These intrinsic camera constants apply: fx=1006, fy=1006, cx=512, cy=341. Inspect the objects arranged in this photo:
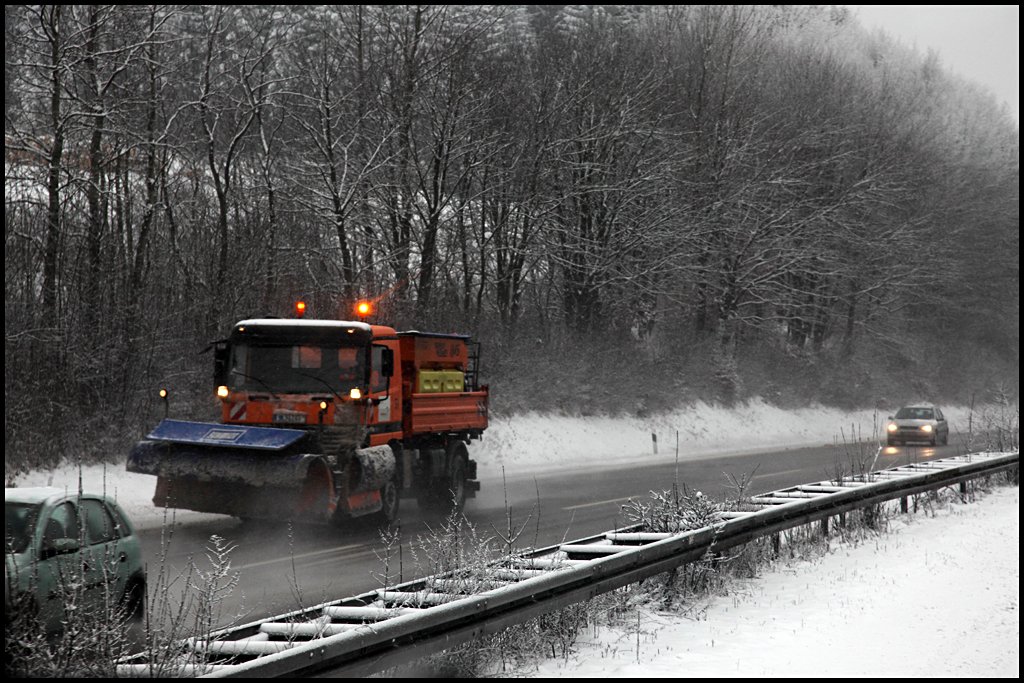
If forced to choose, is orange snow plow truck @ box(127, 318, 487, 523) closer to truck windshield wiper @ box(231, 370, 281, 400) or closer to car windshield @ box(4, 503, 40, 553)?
truck windshield wiper @ box(231, 370, 281, 400)

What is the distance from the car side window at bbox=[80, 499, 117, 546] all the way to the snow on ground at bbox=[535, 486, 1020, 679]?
3.61m

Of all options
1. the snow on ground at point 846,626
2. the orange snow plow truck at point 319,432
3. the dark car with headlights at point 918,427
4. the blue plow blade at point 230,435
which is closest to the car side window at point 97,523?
the snow on ground at point 846,626

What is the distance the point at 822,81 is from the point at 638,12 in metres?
9.32

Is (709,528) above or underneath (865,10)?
underneath

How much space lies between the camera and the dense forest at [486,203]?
19594mm

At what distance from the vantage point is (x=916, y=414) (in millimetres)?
35719

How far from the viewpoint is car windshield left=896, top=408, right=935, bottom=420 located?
3541 cm

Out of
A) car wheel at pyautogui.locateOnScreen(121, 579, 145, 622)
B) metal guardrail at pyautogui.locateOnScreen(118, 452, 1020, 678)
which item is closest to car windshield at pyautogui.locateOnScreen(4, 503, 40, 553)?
car wheel at pyautogui.locateOnScreen(121, 579, 145, 622)

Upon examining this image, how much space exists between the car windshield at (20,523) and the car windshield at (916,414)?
3301 centimetres

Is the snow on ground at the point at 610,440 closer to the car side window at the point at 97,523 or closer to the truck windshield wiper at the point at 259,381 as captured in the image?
the truck windshield wiper at the point at 259,381

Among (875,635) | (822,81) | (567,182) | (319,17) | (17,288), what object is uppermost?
(822,81)

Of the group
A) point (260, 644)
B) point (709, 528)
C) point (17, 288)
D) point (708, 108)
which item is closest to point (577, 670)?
point (260, 644)

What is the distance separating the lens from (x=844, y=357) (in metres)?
50.9

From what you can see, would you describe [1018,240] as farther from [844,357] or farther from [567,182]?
[567,182]
